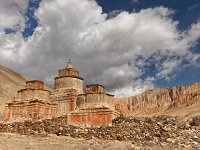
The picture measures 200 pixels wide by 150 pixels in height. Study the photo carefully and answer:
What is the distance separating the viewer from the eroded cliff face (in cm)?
7638

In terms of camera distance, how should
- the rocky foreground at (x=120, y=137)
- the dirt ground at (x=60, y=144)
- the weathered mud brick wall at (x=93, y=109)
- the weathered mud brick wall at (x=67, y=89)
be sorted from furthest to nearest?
the weathered mud brick wall at (x=67, y=89)
the weathered mud brick wall at (x=93, y=109)
the rocky foreground at (x=120, y=137)
the dirt ground at (x=60, y=144)

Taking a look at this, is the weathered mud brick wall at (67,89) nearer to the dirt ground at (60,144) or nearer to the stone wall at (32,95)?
the stone wall at (32,95)

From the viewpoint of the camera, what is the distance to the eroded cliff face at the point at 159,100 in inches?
3007

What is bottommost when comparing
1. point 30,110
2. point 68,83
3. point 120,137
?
point 120,137

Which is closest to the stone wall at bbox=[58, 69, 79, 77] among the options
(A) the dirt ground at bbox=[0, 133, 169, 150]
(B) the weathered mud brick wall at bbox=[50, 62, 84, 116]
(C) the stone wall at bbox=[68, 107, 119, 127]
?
(B) the weathered mud brick wall at bbox=[50, 62, 84, 116]

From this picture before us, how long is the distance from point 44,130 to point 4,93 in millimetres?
65164

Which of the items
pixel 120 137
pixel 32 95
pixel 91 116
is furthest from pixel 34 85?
pixel 120 137

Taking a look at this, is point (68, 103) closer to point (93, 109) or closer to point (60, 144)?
point (93, 109)

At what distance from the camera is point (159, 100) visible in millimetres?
85000

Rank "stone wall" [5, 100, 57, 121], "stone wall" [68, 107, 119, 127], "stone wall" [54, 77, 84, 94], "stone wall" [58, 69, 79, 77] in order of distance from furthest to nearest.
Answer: "stone wall" [58, 69, 79, 77] → "stone wall" [54, 77, 84, 94] → "stone wall" [5, 100, 57, 121] → "stone wall" [68, 107, 119, 127]

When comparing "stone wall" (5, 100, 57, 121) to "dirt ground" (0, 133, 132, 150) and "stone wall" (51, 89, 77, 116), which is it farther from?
"dirt ground" (0, 133, 132, 150)

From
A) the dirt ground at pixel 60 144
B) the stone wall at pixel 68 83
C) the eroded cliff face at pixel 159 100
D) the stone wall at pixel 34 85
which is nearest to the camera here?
the dirt ground at pixel 60 144

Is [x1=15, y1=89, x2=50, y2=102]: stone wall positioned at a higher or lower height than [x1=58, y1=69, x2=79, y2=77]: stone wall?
lower

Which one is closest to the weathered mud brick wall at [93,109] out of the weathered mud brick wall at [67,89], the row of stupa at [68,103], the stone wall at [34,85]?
the row of stupa at [68,103]
